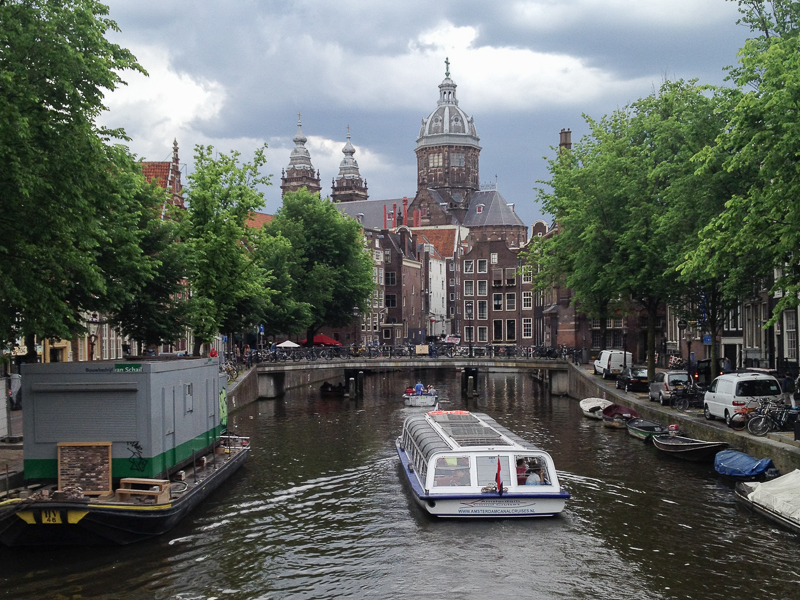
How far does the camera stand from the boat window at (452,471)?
77.6ft

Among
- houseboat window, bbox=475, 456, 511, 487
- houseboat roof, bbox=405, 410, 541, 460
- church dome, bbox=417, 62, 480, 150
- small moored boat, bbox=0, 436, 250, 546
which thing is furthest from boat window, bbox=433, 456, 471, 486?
church dome, bbox=417, 62, 480, 150

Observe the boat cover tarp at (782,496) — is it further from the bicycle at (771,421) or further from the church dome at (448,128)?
the church dome at (448,128)

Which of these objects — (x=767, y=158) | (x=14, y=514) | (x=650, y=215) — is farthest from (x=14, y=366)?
(x=767, y=158)

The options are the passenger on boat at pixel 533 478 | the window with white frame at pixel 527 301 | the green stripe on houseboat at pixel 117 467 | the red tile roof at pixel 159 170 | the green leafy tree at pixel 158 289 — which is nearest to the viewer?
the green stripe on houseboat at pixel 117 467

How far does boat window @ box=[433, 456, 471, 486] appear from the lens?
77.6 ft

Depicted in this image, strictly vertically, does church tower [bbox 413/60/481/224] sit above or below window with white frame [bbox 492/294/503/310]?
above

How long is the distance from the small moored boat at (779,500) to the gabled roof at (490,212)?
145311 millimetres

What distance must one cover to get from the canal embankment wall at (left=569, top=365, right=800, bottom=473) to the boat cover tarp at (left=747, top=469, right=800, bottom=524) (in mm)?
1919

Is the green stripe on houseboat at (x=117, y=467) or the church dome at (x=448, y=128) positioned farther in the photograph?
the church dome at (x=448, y=128)

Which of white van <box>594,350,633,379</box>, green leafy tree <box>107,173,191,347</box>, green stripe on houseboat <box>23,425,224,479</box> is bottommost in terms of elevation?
green stripe on houseboat <box>23,425,224,479</box>

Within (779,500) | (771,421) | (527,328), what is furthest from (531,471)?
(527,328)

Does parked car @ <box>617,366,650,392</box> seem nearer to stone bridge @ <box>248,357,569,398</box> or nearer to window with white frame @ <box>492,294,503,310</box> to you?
stone bridge @ <box>248,357,569,398</box>

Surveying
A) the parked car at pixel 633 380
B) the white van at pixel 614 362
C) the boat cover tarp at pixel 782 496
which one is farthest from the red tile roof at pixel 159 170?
the boat cover tarp at pixel 782 496

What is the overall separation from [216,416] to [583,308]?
3319 centimetres
